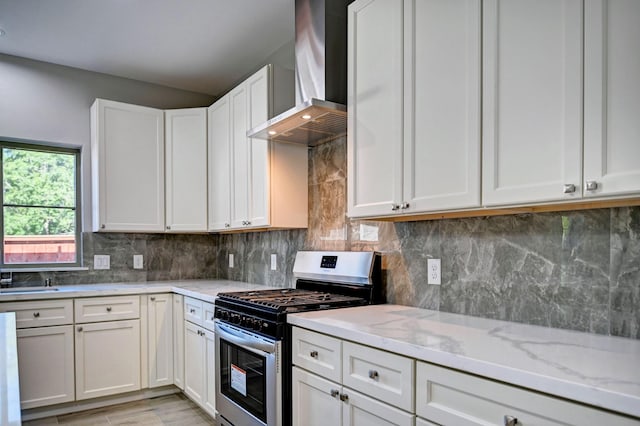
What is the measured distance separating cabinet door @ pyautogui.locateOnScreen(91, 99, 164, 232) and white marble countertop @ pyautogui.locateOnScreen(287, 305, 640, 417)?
2.24 m

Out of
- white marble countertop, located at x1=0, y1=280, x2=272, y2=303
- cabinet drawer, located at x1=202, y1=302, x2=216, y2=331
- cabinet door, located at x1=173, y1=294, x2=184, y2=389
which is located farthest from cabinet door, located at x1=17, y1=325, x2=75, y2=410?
cabinet drawer, located at x1=202, y1=302, x2=216, y2=331

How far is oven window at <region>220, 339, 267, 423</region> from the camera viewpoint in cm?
220

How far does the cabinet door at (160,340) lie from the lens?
3422mm

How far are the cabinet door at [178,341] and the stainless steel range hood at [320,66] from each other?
5.37 ft

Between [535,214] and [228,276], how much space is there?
3097 millimetres

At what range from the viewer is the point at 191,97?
438 centimetres

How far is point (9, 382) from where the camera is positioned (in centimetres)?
107

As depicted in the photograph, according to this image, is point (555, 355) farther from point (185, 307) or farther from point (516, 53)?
point (185, 307)

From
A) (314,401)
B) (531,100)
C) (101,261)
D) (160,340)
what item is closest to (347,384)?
(314,401)

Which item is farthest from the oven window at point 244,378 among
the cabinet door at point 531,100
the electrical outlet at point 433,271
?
the cabinet door at point 531,100

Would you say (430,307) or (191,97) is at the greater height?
(191,97)

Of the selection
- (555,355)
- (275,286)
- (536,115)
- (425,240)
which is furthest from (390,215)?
(275,286)

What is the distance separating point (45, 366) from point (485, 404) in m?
3.03

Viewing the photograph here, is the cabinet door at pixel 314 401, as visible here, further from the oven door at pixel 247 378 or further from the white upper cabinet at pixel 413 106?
the white upper cabinet at pixel 413 106
